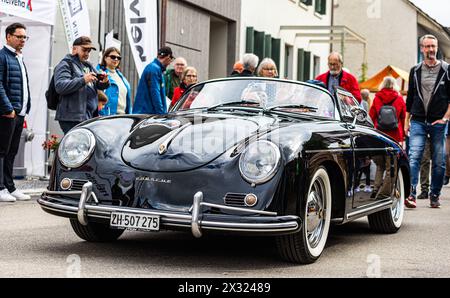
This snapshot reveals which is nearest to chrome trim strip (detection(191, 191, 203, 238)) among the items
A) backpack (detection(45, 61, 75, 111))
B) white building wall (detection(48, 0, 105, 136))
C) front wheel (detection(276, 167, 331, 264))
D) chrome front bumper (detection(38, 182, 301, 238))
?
chrome front bumper (detection(38, 182, 301, 238))

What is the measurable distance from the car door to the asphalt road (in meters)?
0.43

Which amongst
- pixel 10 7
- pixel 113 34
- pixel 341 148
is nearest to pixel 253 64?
pixel 10 7

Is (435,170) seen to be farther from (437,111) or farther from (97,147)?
(97,147)

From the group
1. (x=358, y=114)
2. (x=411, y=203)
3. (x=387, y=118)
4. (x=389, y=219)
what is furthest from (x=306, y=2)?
(x=358, y=114)

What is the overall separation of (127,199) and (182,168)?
0.41m

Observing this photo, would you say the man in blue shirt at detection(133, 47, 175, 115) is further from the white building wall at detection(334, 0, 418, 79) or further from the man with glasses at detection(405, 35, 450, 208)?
the white building wall at detection(334, 0, 418, 79)

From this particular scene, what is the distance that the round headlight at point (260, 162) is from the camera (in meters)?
5.23

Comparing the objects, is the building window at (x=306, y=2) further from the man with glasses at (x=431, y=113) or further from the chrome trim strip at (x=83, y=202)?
the chrome trim strip at (x=83, y=202)

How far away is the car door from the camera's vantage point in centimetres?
651

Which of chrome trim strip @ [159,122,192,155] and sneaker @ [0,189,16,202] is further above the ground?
chrome trim strip @ [159,122,192,155]

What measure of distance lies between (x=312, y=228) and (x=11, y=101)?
491cm

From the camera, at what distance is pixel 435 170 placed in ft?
33.4

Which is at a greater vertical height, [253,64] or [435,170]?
[253,64]

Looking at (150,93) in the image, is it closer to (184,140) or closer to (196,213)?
(184,140)
